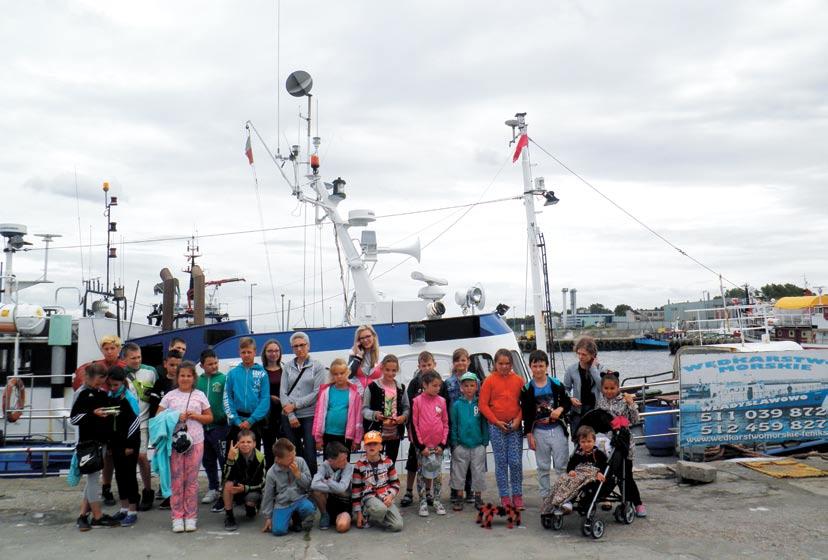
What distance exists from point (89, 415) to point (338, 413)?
2342 mm

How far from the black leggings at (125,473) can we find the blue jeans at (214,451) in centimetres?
78

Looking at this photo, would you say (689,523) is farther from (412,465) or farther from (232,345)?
(232,345)

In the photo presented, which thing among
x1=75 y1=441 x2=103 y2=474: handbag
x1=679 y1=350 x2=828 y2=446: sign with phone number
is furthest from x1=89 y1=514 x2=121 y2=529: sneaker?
x1=679 y1=350 x2=828 y2=446: sign with phone number

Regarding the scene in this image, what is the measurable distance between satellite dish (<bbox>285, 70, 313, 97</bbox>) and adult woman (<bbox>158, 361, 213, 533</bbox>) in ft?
23.2

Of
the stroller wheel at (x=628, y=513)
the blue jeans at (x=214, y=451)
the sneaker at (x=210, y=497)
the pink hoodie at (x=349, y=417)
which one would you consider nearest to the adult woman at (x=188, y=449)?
the blue jeans at (x=214, y=451)

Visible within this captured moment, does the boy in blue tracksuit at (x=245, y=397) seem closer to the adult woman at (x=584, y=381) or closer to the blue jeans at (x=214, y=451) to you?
the blue jeans at (x=214, y=451)

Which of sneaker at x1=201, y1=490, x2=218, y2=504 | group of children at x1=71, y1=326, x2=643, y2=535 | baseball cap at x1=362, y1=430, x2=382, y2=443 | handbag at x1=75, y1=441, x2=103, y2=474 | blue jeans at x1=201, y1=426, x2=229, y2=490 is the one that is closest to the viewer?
handbag at x1=75, y1=441, x2=103, y2=474

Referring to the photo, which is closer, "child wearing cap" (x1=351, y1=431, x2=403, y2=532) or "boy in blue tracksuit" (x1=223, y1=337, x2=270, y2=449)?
"child wearing cap" (x1=351, y1=431, x2=403, y2=532)

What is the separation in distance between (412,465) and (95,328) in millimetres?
7114

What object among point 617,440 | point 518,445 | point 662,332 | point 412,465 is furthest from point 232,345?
point 662,332

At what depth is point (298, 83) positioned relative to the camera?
12.3 metres

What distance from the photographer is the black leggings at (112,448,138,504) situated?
6555mm

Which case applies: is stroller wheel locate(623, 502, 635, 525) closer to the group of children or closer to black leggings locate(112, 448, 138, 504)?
the group of children

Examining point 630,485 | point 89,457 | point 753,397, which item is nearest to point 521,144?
point 753,397
